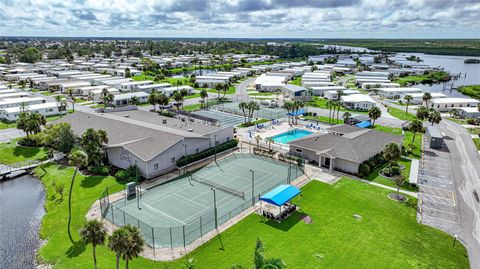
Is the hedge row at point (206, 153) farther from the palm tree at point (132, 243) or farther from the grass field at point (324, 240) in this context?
the palm tree at point (132, 243)

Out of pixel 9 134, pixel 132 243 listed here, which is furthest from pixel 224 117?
pixel 132 243

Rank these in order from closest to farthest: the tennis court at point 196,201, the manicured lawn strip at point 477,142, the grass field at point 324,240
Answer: the grass field at point 324,240 < the tennis court at point 196,201 < the manicured lawn strip at point 477,142

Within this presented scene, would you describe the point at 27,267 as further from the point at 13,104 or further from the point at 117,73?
the point at 117,73

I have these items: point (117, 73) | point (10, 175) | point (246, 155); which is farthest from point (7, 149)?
point (117, 73)

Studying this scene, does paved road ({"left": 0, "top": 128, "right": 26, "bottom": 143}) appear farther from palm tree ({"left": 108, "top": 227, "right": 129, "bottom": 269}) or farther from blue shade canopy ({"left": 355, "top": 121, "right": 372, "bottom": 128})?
blue shade canopy ({"left": 355, "top": 121, "right": 372, "bottom": 128})

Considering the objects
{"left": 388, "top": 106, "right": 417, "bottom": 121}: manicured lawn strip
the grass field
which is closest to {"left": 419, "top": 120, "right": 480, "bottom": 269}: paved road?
the grass field

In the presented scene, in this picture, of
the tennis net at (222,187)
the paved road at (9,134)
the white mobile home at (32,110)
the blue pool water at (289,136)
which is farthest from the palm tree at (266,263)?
the white mobile home at (32,110)
